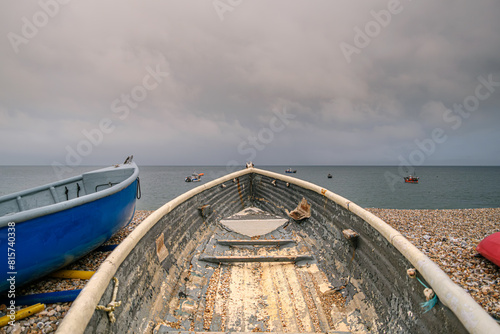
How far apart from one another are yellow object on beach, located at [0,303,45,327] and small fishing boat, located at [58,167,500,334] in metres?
2.09

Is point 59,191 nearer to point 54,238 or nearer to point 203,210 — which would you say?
point 54,238

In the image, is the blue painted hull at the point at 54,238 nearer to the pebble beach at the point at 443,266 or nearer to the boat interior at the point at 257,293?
the pebble beach at the point at 443,266

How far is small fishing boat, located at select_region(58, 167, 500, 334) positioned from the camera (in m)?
1.55

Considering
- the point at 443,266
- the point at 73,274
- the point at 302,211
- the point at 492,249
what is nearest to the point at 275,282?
the point at 302,211

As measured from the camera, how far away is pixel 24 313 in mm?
2971

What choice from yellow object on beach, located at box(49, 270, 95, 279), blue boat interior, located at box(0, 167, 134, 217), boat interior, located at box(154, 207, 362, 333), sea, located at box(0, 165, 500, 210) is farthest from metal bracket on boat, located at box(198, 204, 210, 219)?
sea, located at box(0, 165, 500, 210)

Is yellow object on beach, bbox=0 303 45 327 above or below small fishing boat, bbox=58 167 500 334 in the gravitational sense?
below

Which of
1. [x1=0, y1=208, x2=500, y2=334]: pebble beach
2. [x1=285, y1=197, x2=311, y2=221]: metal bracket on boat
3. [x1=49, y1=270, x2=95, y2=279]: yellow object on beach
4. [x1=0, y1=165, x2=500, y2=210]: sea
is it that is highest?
[x1=285, y1=197, x2=311, y2=221]: metal bracket on boat

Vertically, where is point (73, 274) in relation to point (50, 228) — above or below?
below

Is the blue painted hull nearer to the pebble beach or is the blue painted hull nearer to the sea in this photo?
the pebble beach

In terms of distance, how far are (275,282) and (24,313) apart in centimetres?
347

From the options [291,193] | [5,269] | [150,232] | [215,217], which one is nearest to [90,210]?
[5,269]

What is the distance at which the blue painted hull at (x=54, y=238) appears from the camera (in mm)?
2840

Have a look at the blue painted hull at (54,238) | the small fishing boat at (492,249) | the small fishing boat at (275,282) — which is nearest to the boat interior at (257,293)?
the small fishing boat at (275,282)
